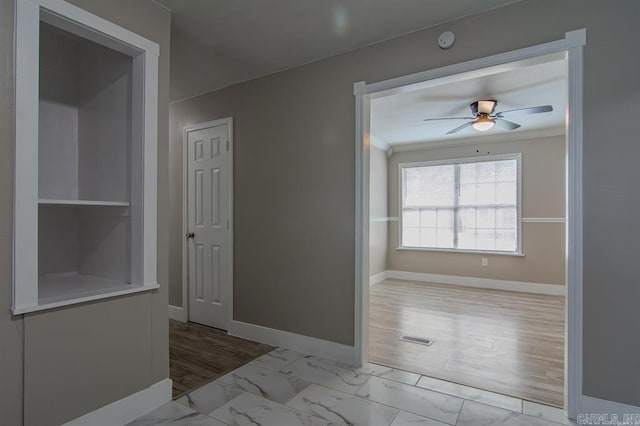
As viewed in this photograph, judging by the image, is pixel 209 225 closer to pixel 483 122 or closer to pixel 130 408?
pixel 130 408

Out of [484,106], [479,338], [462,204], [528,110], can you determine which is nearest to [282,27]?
[484,106]

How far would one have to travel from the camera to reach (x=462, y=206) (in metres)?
6.09

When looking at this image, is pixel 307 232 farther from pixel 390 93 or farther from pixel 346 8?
pixel 346 8

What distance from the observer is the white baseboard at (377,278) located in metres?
6.09

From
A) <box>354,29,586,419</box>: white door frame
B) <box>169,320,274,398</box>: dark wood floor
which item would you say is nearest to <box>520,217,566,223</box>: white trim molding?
<box>354,29,586,419</box>: white door frame

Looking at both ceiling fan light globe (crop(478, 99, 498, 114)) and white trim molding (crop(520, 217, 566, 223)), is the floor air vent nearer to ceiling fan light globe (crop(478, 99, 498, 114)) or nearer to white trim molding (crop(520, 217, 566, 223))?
ceiling fan light globe (crop(478, 99, 498, 114))

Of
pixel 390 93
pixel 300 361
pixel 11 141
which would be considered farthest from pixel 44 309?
pixel 390 93

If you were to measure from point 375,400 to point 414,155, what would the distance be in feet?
16.7

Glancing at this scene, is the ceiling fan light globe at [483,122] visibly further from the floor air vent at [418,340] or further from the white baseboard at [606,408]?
the white baseboard at [606,408]

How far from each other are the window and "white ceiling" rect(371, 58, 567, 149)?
62cm

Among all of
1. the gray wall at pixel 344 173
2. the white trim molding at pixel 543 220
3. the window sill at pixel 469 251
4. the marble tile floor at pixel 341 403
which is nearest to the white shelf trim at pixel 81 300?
the marble tile floor at pixel 341 403

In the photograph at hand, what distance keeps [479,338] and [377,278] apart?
9.62 ft

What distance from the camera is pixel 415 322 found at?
3.93 metres

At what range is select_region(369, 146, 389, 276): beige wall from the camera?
610 centimetres
